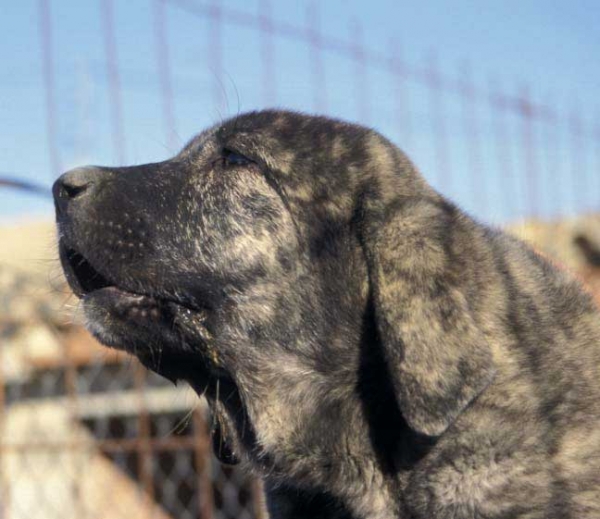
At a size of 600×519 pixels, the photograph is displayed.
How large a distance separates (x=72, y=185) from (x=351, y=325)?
3.02ft

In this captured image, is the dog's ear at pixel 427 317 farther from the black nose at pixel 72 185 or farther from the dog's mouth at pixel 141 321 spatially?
the black nose at pixel 72 185

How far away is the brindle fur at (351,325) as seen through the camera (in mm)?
2801

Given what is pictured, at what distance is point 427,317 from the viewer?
2.79 meters

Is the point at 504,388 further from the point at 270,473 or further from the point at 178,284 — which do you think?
the point at 178,284

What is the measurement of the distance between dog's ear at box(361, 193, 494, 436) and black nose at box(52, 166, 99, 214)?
85cm

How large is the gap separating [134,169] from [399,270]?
892mm

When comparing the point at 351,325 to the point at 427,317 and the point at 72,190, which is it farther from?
the point at 72,190

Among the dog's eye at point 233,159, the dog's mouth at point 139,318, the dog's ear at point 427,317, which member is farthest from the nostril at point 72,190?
the dog's ear at point 427,317

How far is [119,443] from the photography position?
205 inches

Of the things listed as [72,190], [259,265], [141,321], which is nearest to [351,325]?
[259,265]

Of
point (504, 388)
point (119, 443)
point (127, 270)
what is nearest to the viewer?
point (504, 388)

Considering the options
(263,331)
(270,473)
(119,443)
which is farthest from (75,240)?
(119,443)

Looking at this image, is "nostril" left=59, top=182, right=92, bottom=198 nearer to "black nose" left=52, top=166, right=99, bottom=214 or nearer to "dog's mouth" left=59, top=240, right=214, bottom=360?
"black nose" left=52, top=166, right=99, bottom=214

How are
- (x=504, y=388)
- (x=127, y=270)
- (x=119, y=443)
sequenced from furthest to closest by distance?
(x=119, y=443) < (x=127, y=270) < (x=504, y=388)
